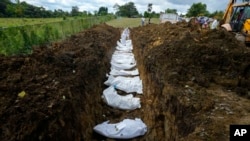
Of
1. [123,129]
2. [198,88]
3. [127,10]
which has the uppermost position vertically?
[127,10]

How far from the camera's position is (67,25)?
59.0ft

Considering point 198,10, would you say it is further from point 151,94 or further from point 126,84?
point 151,94

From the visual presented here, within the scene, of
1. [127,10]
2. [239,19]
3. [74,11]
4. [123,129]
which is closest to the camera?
[123,129]

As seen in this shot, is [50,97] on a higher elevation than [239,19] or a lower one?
lower

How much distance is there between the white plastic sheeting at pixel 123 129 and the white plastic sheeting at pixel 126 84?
2664 mm

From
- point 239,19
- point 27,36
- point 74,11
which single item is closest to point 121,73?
point 27,36

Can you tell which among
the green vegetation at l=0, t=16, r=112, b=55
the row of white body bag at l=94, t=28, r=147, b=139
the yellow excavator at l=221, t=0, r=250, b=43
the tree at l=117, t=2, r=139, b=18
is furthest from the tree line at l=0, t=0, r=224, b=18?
the tree at l=117, t=2, r=139, b=18

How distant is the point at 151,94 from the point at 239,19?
6.63 metres

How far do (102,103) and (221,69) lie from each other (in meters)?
3.94

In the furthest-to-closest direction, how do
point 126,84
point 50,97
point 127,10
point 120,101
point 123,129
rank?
1. point 127,10
2. point 126,84
3. point 120,101
4. point 123,129
5. point 50,97

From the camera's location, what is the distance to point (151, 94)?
8484 mm

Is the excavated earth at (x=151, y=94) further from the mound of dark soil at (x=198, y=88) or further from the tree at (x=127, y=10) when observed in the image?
the tree at (x=127, y=10)

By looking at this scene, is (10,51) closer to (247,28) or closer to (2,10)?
(247,28)

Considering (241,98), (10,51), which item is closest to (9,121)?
(241,98)
